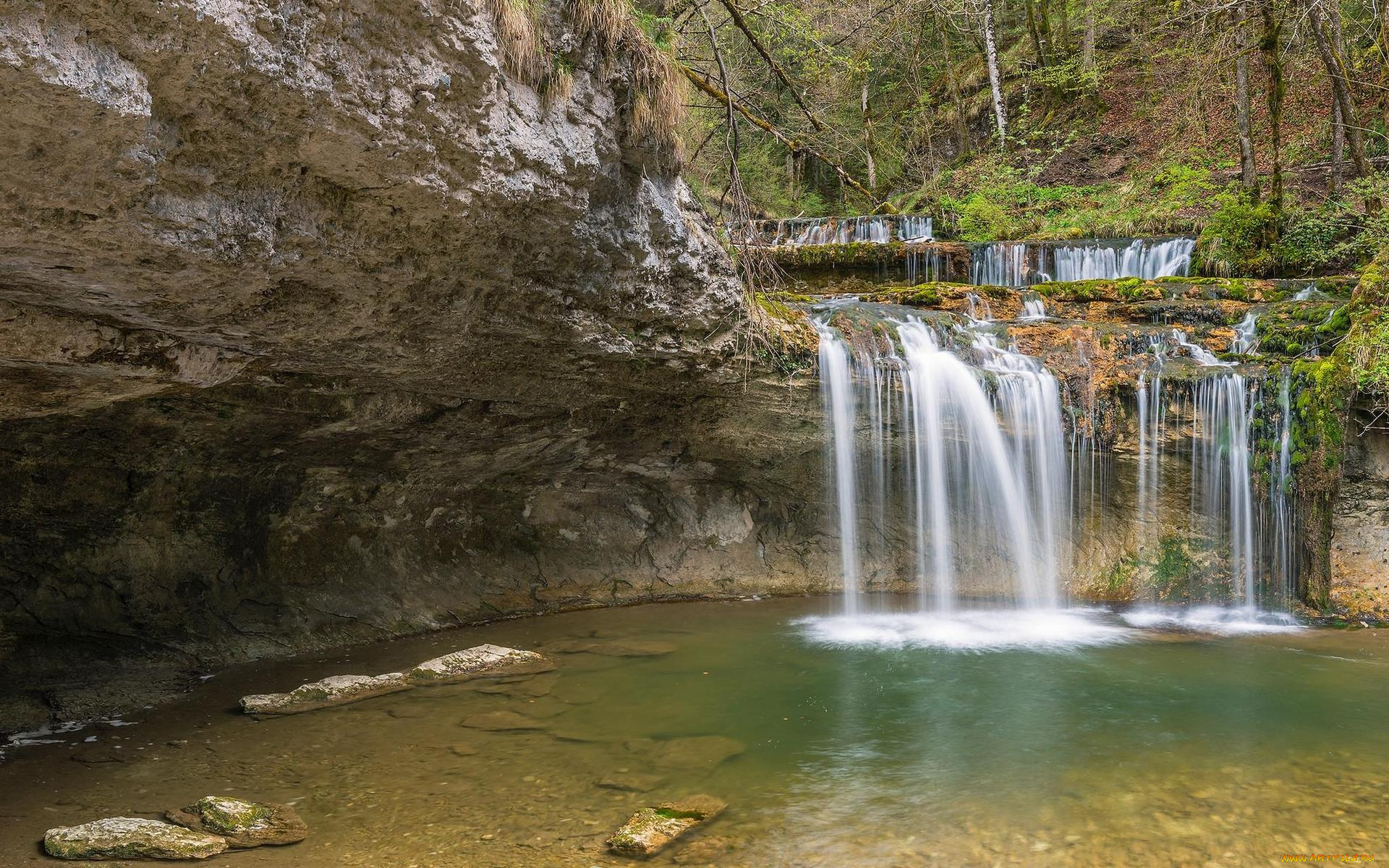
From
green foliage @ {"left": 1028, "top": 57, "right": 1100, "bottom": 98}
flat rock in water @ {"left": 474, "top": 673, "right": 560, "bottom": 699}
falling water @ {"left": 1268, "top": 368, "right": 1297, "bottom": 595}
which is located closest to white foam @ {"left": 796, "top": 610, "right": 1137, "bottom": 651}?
falling water @ {"left": 1268, "top": 368, "right": 1297, "bottom": 595}

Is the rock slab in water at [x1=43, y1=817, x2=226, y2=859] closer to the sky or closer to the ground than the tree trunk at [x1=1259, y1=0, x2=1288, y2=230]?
closer to the ground

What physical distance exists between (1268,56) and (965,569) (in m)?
8.23

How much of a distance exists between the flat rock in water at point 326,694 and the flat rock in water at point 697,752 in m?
2.23

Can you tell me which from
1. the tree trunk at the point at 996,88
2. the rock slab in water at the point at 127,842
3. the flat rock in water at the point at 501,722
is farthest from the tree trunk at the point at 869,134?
the rock slab in water at the point at 127,842

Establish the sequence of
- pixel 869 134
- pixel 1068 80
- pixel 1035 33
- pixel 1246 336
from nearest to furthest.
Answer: pixel 1246 336 < pixel 1068 80 < pixel 1035 33 < pixel 869 134

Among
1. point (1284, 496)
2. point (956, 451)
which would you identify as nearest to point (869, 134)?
point (956, 451)

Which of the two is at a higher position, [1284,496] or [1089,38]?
[1089,38]

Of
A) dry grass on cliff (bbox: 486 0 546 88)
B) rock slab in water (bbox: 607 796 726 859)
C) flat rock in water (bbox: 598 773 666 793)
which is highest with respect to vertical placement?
dry grass on cliff (bbox: 486 0 546 88)

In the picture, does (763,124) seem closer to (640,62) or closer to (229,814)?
(640,62)

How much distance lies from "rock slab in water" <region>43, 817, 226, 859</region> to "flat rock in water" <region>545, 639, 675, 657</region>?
3.52 m

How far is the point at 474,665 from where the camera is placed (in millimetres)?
6414

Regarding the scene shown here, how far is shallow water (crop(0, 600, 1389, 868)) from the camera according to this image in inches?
143

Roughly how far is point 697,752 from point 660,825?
3.25 ft

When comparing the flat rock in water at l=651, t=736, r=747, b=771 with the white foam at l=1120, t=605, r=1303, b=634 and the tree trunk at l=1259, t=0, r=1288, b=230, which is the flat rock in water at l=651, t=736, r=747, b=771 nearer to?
the white foam at l=1120, t=605, r=1303, b=634
